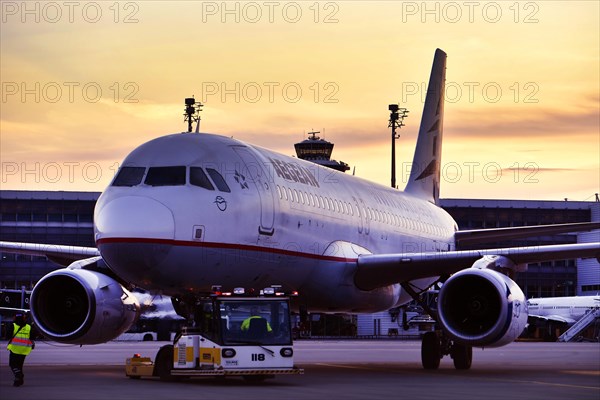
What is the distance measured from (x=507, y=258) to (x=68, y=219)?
74056 millimetres

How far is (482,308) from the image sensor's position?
25.3 meters

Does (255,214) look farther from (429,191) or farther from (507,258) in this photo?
(429,191)

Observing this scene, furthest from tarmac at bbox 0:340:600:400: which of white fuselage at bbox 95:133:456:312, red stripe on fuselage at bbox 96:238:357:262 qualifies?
red stripe on fuselage at bbox 96:238:357:262

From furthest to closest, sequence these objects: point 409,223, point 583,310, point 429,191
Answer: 1. point 583,310
2. point 429,191
3. point 409,223

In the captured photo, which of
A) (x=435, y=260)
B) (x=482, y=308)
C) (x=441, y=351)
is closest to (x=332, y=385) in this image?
(x=482, y=308)

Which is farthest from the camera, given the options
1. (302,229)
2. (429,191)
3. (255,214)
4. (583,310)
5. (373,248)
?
(583,310)

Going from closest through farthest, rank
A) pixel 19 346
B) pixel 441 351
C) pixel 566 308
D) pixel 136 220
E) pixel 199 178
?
1. pixel 136 220
2. pixel 19 346
3. pixel 199 178
4. pixel 441 351
5. pixel 566 308

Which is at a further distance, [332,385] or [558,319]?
[558,319]

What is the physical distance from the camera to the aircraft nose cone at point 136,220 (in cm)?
2155

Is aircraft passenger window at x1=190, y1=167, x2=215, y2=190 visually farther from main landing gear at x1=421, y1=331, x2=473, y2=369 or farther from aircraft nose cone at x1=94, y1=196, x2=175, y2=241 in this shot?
main landing gear at x1=421, y1=331, x2=473, y2=369

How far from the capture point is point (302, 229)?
2575 centimetres

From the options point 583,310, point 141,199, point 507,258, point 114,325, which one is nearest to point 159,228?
point 141,199

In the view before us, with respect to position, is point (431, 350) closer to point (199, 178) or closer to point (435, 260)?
point (435, 260)

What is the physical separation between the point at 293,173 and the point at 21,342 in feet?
24.9
